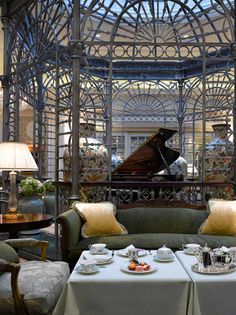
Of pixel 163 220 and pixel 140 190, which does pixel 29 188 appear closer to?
pixel 140 190

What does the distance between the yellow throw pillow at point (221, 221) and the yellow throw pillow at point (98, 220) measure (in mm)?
982

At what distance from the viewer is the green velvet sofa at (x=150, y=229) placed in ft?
13.6

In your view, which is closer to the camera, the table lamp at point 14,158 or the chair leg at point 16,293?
the chair leg at point 16,293

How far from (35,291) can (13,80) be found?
193 inches

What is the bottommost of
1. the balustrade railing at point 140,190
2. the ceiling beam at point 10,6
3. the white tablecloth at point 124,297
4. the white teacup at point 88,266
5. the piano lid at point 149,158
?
the white tablecloth at point 124,297

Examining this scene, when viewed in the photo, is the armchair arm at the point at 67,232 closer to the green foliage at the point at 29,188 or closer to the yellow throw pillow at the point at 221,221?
the yellow throw pillow at the point at 221,221

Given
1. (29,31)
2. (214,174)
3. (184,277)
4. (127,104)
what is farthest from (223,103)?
(184,277)

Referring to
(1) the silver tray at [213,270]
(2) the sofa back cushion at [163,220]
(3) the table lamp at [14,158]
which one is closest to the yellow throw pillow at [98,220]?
(2) the sofa back cushion at [163,220]

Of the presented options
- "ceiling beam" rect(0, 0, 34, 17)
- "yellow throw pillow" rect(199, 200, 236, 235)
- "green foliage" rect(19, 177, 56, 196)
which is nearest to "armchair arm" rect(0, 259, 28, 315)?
"yellow throw pillow" rect(199, 200, 236, 235)

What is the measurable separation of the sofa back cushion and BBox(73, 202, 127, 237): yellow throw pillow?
0.21 metres

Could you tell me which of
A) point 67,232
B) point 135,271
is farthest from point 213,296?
point 67,232

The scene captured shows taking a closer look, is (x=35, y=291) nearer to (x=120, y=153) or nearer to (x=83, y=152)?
(x=83, y=152)

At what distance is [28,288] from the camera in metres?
2.66

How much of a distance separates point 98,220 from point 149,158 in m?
2.44
